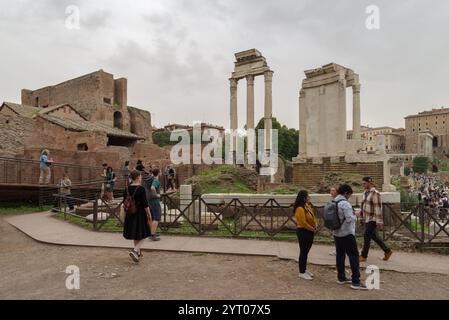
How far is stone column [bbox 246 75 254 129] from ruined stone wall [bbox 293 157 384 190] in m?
8.20

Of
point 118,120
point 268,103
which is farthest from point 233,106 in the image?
point 118,120

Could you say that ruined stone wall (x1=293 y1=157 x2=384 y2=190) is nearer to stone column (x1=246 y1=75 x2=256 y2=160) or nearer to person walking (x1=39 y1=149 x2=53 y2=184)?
stone column (x1=246 y1=75 x2=256 y2=160)

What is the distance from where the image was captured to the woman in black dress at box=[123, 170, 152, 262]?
6.57m

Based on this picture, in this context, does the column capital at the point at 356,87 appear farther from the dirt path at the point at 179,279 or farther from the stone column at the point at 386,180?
the dirt path at the point at 179,279

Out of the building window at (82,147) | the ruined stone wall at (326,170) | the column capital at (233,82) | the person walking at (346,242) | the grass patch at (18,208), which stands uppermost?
the column capital at (233,82)

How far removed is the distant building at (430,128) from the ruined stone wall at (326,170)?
126m

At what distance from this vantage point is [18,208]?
14.9 metres

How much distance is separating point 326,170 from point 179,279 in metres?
9.52

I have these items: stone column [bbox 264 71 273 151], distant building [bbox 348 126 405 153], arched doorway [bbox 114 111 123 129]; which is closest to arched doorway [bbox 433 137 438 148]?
distant building [bbox 348 126 405 153]

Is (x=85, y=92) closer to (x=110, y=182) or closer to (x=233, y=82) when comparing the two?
(x=233, y=82)

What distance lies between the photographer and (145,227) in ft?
21.8

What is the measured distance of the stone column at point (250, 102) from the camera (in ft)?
71.5

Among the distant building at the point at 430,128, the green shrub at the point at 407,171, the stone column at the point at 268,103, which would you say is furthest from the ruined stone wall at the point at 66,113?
the distant building at the point at 430,128
